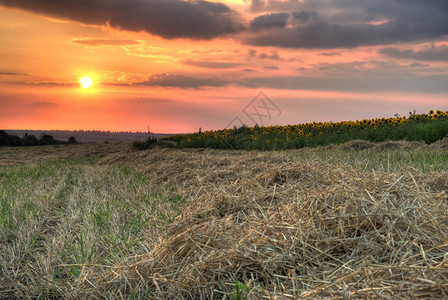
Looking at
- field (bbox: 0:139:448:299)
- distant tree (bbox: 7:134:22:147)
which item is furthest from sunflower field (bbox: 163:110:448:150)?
distant tree (bbox: 7:134:22:147)

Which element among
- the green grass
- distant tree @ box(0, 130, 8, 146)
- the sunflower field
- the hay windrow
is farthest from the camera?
distant tree @ box(0, 130, 8, 146)

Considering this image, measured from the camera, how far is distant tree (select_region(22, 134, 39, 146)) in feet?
60.2

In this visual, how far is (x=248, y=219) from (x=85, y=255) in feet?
3.70

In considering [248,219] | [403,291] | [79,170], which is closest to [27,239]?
[248,219]

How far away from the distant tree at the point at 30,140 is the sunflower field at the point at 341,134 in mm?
7674

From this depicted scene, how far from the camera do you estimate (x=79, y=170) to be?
818 cm

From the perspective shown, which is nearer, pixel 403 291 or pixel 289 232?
pixel 403 291

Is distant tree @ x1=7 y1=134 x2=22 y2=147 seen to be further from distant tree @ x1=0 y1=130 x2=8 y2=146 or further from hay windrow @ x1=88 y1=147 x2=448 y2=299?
hay windrow @ x1=88 y1=147 x2=448 y2=299

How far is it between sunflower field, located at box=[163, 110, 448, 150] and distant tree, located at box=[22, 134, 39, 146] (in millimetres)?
7674

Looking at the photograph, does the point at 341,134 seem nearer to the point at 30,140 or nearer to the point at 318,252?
the point at 318,252

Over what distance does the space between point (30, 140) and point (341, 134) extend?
13.8 metres

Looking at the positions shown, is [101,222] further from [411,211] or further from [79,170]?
[79,170]

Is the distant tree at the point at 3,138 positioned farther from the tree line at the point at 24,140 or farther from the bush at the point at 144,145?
the bush at the point at 144,145

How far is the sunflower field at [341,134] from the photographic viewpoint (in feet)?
38.5
